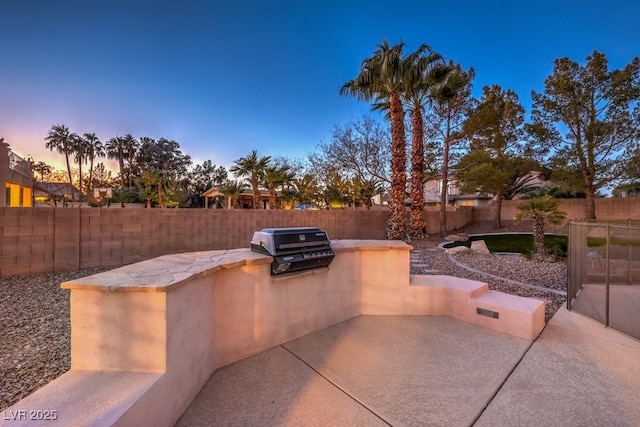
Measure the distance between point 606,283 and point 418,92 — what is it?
10.5 m

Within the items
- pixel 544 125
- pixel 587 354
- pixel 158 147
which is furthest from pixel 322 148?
pixel 158 147

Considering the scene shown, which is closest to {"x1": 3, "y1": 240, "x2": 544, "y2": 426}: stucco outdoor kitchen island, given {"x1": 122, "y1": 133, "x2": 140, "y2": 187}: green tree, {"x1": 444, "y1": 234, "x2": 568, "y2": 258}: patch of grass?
{"x1": 444, "y1": 234, "x2": 568, "y2": 258}: patch of grass

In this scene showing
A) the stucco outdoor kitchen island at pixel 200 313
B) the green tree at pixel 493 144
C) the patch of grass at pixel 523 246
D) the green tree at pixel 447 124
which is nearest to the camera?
the stucco outdoor kitchen island at pixel 200 313

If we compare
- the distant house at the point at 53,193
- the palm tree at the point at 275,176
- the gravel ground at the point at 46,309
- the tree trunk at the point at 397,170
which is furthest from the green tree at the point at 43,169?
the tree trunk at the point at 397,170

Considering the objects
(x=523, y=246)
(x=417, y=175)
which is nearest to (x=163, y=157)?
(x=417, y=175)

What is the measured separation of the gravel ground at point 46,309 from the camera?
249 centimetres

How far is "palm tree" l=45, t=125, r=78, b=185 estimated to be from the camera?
32.1 meters

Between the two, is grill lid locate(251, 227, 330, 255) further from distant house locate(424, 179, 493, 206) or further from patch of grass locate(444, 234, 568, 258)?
distant house locate(424, 179, 493, 206)

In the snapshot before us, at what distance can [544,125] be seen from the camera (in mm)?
15250

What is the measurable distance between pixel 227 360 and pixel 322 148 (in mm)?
15974

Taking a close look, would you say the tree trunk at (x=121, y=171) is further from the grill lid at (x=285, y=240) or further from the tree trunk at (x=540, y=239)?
the tree trunk at (x=540, y=239)

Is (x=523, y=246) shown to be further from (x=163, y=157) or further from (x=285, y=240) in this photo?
(x=163, y=157)

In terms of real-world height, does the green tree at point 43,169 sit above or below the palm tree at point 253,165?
above

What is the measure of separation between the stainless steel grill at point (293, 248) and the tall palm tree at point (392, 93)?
9.32 m
